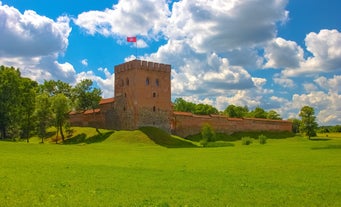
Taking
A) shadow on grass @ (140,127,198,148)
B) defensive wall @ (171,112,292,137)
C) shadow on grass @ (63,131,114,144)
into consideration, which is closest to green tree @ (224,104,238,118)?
defensive wall @ (171,112,292,137)

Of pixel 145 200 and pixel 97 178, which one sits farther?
pixel 97 178

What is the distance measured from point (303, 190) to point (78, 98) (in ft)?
194

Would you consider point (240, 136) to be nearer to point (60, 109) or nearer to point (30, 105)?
point (60, 109)

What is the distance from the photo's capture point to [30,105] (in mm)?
54781

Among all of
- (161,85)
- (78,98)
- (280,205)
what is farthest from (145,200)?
(78,98)

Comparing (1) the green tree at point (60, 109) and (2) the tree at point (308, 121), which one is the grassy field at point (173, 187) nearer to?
(1) the green tree at point (60, 109)

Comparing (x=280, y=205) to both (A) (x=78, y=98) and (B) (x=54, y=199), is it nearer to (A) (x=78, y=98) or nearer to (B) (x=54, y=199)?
(B) (x=54, y=199)

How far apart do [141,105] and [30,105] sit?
16.0 metres

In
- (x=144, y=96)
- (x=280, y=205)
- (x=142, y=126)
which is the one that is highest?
(x=144, y=96)

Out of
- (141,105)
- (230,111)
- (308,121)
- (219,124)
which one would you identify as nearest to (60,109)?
(141,105)

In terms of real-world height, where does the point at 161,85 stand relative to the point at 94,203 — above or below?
above

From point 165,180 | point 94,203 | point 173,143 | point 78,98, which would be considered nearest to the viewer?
point 94,203

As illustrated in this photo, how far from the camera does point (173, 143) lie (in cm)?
5172

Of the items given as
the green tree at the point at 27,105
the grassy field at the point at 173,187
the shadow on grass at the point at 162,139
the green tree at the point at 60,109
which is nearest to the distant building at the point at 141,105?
the shadow on grass at the point at 162,139
